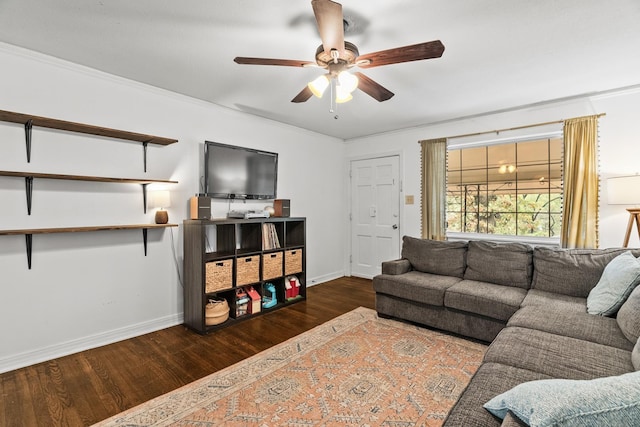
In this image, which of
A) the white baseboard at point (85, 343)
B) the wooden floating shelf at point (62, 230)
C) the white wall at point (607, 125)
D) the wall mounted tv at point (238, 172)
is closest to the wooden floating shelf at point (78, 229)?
the wooden floating shelf at point (62, 230)

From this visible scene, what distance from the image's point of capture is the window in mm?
3711

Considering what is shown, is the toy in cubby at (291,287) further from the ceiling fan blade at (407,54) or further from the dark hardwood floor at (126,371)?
the ceiling fan blade at (407,54)

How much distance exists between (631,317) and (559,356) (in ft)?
2.04

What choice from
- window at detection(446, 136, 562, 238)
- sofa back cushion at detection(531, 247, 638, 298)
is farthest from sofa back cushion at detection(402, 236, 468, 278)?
window at detection(446, 136, 562, 238)

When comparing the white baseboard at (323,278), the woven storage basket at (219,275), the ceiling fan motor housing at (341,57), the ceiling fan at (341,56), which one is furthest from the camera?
the white baseboard at (323,278)

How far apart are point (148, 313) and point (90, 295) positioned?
55 centimetres

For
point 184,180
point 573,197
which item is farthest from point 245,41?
point 573,197

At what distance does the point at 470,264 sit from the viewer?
3.31 m

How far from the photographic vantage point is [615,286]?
2.18m

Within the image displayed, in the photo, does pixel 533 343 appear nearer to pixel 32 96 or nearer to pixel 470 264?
pixel 470 264

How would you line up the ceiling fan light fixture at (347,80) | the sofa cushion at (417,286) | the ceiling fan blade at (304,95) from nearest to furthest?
the ceiling fan light fixture at (347,80) → the ceiling fan blade at (304,95) → the sofa cushion at (417,286)

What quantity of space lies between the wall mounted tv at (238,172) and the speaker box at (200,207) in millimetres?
243

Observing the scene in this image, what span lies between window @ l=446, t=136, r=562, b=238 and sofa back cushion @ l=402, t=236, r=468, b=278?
94cm

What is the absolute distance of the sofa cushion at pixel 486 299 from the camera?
2582 millimetres
